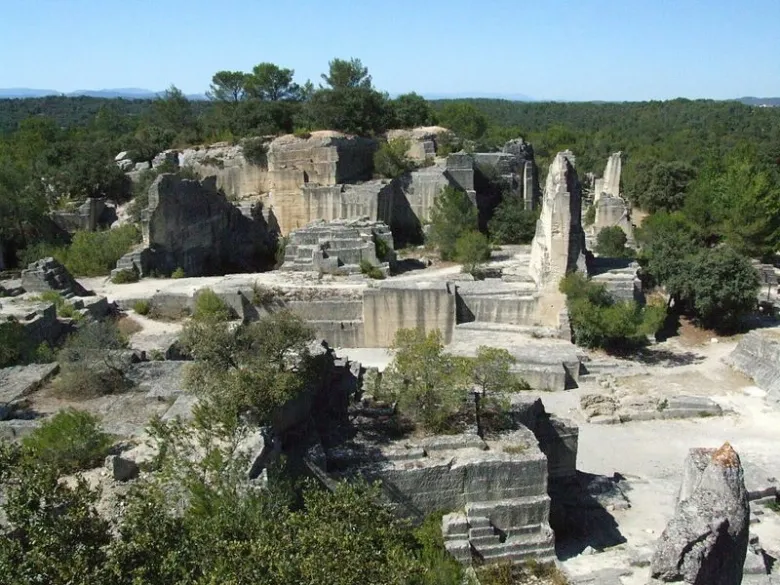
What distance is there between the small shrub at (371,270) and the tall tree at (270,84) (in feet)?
64.2

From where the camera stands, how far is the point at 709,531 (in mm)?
6191

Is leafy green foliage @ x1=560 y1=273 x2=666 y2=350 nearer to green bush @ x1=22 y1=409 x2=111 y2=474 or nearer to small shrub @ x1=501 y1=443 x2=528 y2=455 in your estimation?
small shrub @ x1=501 y1=443 x2=528 y2=455

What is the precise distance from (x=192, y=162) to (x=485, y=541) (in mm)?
27136

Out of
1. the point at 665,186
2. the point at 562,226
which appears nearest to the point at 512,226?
the point at 562,226

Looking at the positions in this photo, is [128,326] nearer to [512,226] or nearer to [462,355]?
[462,355]

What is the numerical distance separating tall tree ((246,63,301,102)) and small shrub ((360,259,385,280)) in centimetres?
1956

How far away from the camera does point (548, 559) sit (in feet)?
32.8

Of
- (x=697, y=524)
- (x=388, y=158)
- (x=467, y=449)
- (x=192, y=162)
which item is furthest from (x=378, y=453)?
(x=192, y=162)

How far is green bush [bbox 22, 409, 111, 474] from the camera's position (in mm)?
9086

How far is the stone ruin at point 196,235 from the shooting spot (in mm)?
23656

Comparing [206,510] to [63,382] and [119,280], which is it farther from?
[119,280]

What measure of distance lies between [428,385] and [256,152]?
23366 millimetres

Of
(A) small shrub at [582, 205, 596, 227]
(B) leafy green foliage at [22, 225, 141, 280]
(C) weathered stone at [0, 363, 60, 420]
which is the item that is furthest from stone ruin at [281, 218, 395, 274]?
(A) small shrub at [582, 205, 596, 227]

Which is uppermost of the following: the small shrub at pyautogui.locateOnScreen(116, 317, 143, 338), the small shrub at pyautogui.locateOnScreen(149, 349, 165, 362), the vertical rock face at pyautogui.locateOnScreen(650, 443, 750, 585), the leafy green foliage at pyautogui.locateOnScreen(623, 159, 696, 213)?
the leafy green foliage at pyautogui.locateOnScreen(623, 159, 696, 213)
